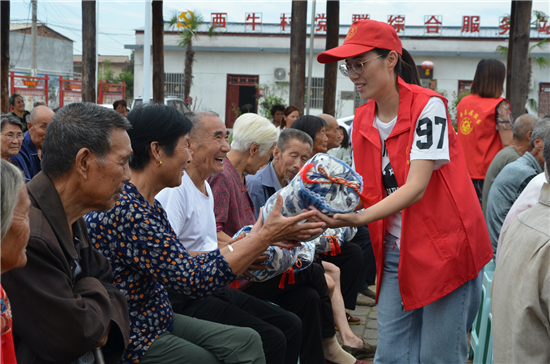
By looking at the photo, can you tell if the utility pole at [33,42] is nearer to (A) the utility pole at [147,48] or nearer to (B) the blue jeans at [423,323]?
(A) the utility pole at [147,48]

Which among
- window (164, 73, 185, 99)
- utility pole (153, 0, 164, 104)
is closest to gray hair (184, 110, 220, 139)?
utility pole (153, 0, 164, 104)

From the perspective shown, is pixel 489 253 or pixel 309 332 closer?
pixel 489 253

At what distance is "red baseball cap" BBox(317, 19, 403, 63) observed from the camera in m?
2.39

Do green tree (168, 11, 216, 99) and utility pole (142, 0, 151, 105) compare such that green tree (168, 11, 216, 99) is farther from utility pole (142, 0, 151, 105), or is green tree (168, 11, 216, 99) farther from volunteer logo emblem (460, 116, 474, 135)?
volunteer logo emblem (460, 116, 474, 135)

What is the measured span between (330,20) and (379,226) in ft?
27.0

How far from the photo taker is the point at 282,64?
2709cm

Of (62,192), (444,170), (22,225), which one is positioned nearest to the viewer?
(22,225)

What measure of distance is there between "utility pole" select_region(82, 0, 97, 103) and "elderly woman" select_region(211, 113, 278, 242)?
7.65m

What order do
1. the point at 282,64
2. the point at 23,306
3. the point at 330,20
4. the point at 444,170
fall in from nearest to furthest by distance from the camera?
the point at 23,306
the point at 444,170
the point at 330,20
the point at 282,64

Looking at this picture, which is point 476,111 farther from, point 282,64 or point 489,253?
point 282,64

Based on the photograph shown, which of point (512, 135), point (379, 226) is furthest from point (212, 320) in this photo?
point (512, 135)

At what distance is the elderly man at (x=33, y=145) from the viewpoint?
5.43m

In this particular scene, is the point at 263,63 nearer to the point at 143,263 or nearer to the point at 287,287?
the point at 287,287

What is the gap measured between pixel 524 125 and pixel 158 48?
903cm
